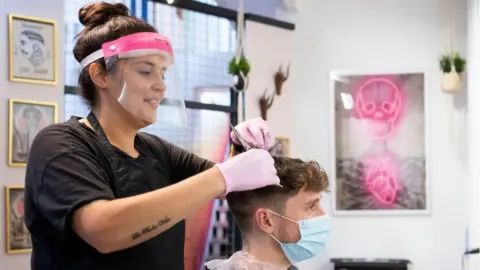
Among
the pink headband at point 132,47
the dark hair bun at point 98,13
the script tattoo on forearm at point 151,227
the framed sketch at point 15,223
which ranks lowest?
the framed sketch at point 15,223

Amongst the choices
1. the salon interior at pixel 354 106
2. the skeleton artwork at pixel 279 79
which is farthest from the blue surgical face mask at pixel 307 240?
the skeleton artwork at pixel 279 79

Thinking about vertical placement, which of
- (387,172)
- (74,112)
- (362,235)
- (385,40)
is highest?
(385,40)

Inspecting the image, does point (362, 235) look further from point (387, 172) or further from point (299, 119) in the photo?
point (299, 119)

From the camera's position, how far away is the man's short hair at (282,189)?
2.10 m

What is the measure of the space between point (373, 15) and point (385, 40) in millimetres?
208

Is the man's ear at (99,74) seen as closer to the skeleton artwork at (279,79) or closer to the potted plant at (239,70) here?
the potted plant at (239,70)

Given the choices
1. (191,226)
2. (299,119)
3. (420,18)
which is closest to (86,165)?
(191,226)

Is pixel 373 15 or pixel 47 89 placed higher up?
pixel 373 15

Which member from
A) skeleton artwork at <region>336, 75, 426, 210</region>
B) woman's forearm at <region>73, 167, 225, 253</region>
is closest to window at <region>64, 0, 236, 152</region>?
skeleton artwork at <region>336, 75, 426, 210</region>

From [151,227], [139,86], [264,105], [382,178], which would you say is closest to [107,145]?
[139,86]

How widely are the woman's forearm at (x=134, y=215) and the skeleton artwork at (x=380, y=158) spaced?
3511 millimetres

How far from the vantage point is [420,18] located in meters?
4.93

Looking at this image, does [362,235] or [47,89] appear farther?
[362,235]

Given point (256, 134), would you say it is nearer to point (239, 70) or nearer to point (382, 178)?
point (239, 70)
